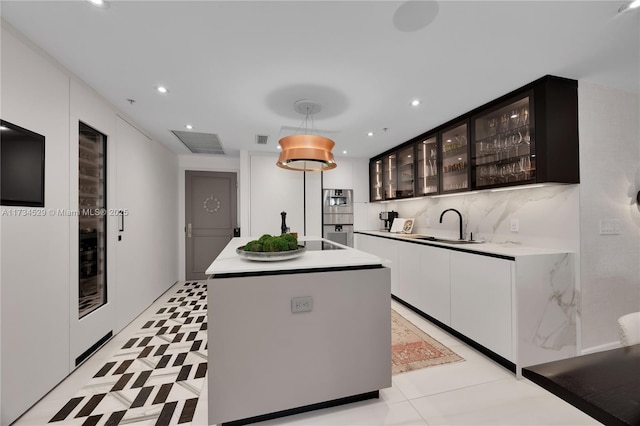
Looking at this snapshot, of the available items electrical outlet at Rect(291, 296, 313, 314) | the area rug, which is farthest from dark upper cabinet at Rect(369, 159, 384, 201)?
electrical outlet at Rect(291, 296, 313, 314)

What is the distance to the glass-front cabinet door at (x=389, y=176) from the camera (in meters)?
4.30

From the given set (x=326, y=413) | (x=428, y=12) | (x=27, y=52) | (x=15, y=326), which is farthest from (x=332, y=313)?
(x=27, y=52)

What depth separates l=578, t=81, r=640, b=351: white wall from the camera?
2158 millimetres

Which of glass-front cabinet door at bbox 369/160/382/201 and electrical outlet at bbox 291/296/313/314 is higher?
glass-front cabinet door at bbox 369/160/382/201

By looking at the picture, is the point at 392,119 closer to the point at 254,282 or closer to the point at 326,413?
the point at 254,282

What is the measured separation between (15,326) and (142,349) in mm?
1087

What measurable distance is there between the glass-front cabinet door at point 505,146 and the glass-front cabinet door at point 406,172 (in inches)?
44.1

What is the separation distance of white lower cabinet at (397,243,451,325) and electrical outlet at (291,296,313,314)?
5.73 ft

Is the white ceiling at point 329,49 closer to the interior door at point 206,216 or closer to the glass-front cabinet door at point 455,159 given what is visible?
the glass-front cabinet door at point 455,159

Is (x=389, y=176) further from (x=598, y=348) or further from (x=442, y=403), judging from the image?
(x=442, y=403)

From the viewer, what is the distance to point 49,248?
72.4 inches

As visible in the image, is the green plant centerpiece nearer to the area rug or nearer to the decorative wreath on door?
the area rug

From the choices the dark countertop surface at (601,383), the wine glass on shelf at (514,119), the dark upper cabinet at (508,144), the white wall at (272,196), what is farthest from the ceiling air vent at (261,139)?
the dark countertop surface at (601,383)

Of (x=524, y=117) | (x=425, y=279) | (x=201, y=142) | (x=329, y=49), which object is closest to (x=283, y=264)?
(x=329, y=49)
